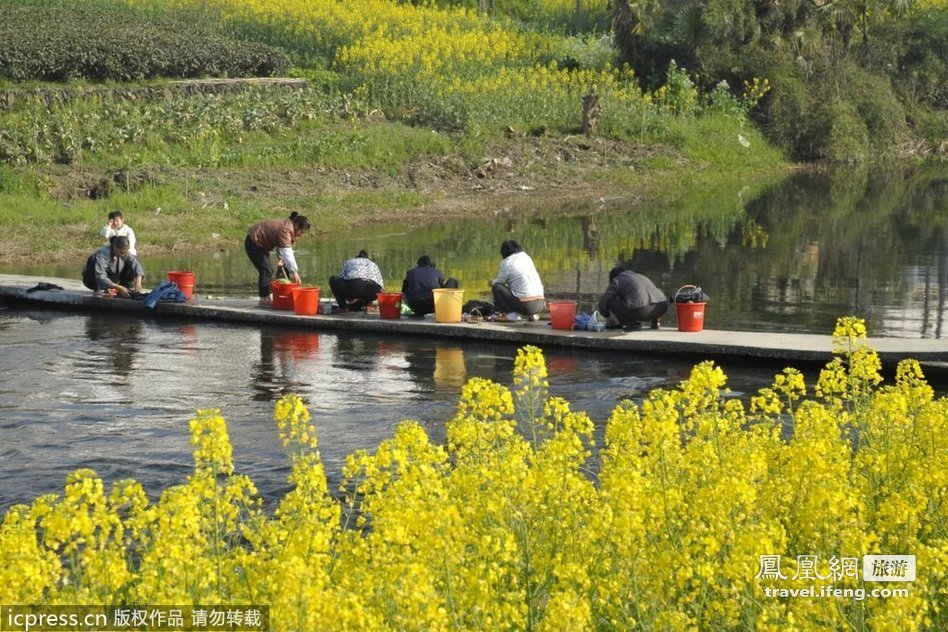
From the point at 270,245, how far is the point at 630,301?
5811 mm

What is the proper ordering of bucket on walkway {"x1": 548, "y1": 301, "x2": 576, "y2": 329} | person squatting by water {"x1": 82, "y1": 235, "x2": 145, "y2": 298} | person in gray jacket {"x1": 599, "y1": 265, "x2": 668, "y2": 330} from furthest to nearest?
person squatting by water {"x1": 82, "y1": 235, "x2": 145, "y2": 298} < bucket on walkway {"x1": 548, "y1": 301, "x2": 576, "y2": 329} < person in gray jacket {"x1": 599, "y1": 265, "x2": 668, "y2": 330}

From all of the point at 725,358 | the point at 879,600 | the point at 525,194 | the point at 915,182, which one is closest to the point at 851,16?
the point at 915,182

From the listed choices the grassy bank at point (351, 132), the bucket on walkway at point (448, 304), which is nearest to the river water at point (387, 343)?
the bucket on walkway at point (448, 304)

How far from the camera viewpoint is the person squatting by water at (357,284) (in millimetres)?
20391

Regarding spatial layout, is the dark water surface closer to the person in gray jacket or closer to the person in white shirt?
the person in gray jacket

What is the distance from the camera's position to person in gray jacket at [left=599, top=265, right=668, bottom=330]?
1820 centimetres

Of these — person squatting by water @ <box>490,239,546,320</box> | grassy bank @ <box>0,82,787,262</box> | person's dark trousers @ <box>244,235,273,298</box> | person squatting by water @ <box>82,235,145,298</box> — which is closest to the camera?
person squatting by water @ <box>490,239,546,320</box>

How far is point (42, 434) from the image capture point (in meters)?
14.3

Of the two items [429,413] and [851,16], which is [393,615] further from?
[851,16]

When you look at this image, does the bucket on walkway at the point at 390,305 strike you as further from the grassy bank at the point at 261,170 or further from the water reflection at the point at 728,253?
the grassy bank at the point at 261,170

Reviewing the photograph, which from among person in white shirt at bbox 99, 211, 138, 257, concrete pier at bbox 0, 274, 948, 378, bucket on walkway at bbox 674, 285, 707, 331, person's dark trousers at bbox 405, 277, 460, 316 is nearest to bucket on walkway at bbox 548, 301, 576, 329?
concrete pier at bbox 0, 274, 948, 378

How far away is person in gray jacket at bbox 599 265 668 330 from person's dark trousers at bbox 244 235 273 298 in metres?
5.61

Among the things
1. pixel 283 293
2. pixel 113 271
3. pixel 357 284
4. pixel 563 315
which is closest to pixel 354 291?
pixel 357 284

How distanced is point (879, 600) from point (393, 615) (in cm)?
241
